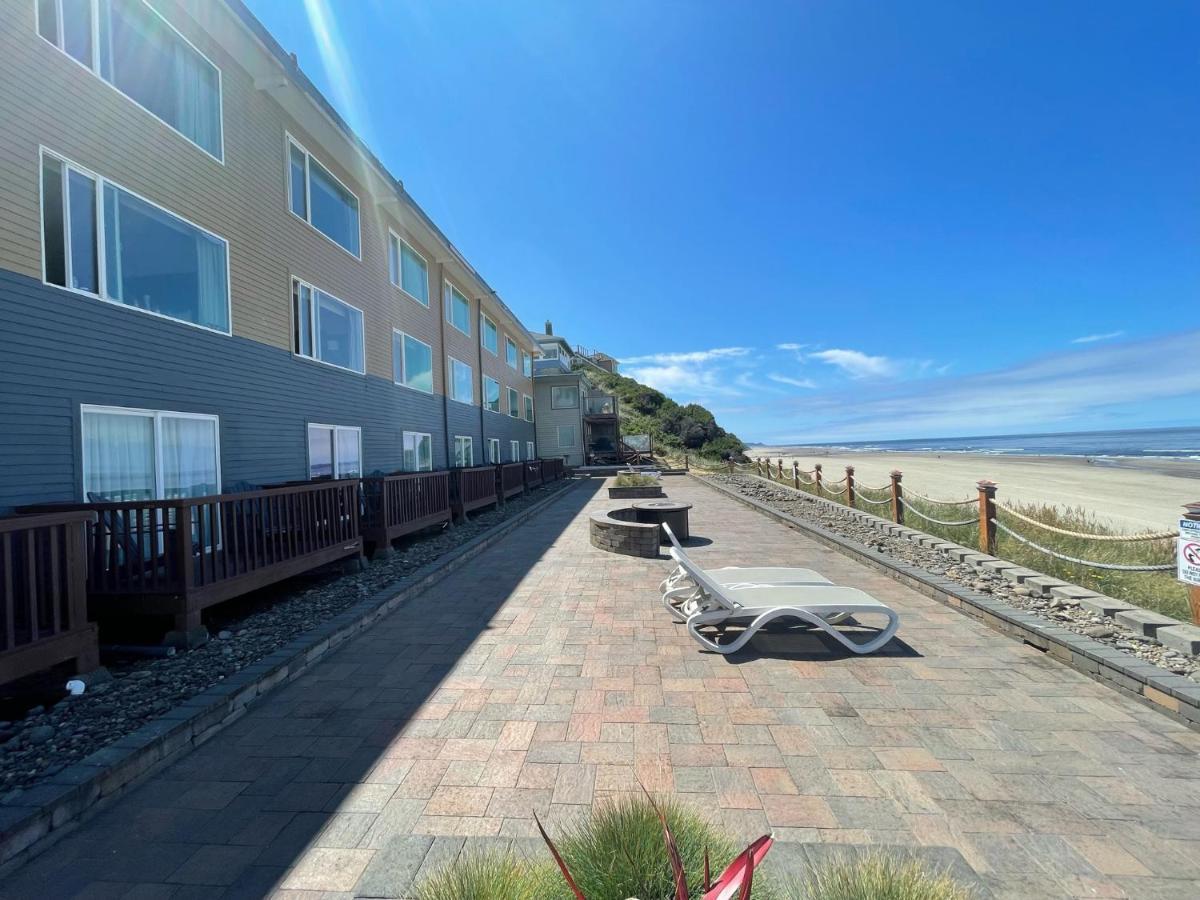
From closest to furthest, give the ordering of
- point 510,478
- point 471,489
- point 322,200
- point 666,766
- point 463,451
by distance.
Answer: point 666,766
point 322,200
point 471,489
point 510,478
point 463,451

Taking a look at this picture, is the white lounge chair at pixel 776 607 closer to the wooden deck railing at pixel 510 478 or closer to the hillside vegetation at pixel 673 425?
the wooden deck railing at pixel 510 478

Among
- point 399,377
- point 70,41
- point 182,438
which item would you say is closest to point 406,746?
point 182,438

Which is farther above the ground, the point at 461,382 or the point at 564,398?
the point at 564,398

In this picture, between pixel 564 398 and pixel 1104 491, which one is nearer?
pixel 1104 491

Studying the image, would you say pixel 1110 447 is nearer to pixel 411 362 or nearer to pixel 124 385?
pixel 411 362

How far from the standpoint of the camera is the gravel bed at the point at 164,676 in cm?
290

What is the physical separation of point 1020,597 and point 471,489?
10080mm

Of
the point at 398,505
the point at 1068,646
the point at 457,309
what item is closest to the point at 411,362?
the point at 457,309

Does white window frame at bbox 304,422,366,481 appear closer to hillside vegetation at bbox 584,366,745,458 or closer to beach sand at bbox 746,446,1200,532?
beach sand at bbox 746,446,1200,532

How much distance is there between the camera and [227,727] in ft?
10.9

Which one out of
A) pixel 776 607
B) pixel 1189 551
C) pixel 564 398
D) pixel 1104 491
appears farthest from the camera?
pixel 564 398

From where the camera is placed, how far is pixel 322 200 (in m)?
10.4

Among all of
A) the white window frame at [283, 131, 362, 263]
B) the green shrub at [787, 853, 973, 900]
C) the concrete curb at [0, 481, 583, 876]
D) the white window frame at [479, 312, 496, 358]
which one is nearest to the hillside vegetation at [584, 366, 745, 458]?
the white window frame at [479, 312, 496, 358]

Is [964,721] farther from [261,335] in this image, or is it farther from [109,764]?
[261,335]
